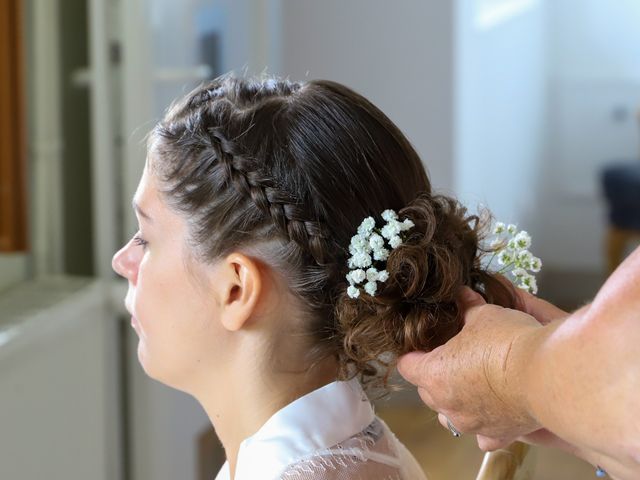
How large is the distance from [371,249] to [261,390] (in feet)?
0.82

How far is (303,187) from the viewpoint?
116 cm

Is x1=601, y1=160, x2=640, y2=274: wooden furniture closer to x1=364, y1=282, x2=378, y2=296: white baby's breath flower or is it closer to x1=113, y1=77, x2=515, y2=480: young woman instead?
x1=113, y1=77, x2=515, y2=480: young woman

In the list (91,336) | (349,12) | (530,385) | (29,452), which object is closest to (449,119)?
(349,12)

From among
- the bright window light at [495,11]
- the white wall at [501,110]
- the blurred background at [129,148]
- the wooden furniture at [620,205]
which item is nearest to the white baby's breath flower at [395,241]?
the blurred background at [129,148]

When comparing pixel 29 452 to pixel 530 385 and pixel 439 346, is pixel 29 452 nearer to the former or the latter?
pixel 439 346

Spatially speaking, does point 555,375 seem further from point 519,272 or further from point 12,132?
point 12,132

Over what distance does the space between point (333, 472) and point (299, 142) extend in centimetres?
36

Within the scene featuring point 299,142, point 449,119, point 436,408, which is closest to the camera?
point 436,408

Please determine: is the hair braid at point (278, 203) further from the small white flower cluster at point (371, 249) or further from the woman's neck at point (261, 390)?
the woman's neck at point (261, 390)

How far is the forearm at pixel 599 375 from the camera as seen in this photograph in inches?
31.2

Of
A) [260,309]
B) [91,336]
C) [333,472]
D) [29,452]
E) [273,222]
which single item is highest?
[273,222]

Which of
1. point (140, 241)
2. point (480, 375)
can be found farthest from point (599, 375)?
point (140, 241)

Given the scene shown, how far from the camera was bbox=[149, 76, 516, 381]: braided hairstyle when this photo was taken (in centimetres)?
113

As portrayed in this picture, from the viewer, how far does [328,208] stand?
116 cm
